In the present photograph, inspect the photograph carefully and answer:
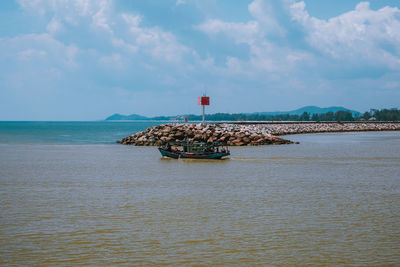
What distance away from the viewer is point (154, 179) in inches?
1059

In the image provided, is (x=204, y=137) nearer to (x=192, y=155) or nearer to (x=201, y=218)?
(x=192, y=155)

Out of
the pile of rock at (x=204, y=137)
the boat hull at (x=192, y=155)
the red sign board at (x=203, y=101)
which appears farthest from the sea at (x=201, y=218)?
the red sign board at (x=203, y=101)

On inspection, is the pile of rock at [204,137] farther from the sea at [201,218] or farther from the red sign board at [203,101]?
the sea at [201,218]

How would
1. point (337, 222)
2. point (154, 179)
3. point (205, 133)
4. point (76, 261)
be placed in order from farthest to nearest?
point (205, 133), point (154, 179), point (337, 222), point (76, 261)

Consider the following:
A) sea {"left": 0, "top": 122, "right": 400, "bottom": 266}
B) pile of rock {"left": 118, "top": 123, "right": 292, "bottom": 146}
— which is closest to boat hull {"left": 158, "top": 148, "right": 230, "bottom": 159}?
sea {"left": 0, "top": 122, "right": 400, "bottom": 266}

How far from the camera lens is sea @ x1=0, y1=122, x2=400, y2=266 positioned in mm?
11666

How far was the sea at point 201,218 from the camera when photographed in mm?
11666

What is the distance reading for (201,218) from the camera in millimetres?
15852

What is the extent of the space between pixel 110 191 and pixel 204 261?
1181cm

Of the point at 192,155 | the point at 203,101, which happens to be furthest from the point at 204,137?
the point at 192,155

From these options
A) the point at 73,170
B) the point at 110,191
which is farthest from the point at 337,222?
the point at 73,170

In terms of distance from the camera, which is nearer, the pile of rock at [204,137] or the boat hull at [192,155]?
the boat hull at [192,155]

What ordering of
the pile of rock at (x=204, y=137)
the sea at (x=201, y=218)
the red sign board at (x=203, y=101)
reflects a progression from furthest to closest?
the red sign board at (x=203, y=101)
the pile of rock at (x=204, y=137)
the sea at (x=201, y=218)

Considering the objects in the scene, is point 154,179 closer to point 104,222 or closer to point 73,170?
point 73,170
